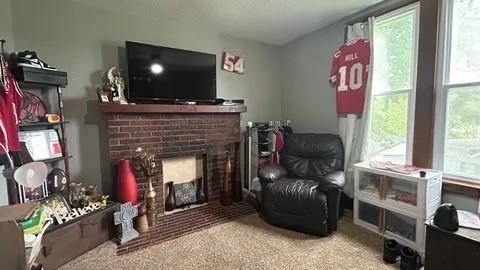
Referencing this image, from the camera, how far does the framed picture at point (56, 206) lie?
6.22 feet

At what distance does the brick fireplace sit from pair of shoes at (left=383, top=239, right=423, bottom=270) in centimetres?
144

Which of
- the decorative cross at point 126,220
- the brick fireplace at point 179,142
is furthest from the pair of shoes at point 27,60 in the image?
the decorative cross at point 126,220

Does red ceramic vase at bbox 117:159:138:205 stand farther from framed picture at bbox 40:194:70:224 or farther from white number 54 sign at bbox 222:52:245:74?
white number 54 sign at bbox 222:52:245:74

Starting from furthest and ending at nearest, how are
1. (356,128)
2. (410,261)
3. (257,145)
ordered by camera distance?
(257,145) → (356,128) → (410,261)

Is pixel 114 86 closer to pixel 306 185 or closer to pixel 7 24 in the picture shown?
pixel 7 24

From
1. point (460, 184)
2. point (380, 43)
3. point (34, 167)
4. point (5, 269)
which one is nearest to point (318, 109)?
point (380, 43)

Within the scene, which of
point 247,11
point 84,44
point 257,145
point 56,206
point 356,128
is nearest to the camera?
point 56,206

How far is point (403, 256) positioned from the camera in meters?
1.77

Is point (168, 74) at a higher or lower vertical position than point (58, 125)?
higher

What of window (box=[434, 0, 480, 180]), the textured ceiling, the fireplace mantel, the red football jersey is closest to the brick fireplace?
the fireplace mantel

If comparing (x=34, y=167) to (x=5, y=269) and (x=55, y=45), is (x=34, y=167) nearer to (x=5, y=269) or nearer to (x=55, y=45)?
(x=5, y=269)

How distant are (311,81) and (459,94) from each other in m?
1.65

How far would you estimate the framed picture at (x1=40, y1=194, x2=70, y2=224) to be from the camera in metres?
1.90

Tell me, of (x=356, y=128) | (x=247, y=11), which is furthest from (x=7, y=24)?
(x=356, y=128)
